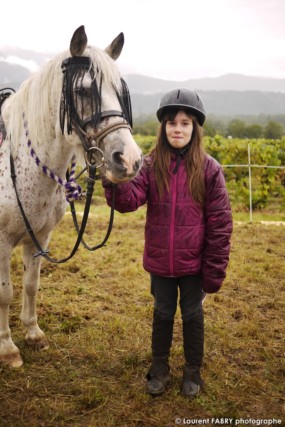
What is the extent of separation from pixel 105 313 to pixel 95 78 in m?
2.61

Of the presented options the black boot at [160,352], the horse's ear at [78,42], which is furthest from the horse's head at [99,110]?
the black boot at [160,352]

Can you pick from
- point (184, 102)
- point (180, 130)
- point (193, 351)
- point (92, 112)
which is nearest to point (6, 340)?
point (193, 351)

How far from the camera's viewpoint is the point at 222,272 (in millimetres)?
2502

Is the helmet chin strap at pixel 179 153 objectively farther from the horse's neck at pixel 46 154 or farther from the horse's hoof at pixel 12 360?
the horse's hoof at pixel 12 360

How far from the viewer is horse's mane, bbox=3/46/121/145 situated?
85.7 inches

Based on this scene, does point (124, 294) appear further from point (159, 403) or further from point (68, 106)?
point (68, 106)

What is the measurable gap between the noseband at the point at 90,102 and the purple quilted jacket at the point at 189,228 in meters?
0.46

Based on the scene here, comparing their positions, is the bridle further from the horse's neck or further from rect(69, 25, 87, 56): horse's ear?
the horse's neck

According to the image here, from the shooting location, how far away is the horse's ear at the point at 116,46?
243cm

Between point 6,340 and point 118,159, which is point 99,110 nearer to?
point 118,159

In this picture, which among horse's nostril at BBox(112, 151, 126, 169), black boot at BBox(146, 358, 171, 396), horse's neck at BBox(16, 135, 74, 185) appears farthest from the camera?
black boot at BBox(146, 358, 171, 396)

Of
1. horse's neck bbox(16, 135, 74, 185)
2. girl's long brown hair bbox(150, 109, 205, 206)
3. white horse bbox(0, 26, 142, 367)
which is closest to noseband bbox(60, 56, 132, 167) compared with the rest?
white horse bbox(0, 26, 142, 367)

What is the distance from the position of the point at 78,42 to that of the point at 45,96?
1.52ft

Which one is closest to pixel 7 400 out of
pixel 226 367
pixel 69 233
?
pixel 226 367
